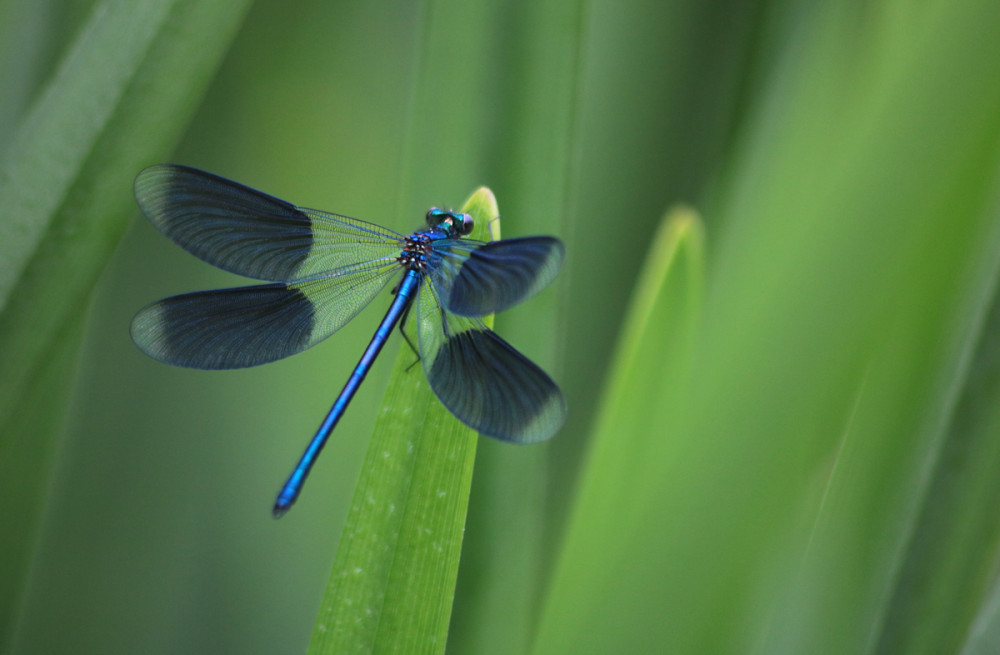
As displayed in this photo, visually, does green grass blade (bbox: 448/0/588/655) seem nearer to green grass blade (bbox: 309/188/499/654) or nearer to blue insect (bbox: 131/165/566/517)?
blue insect (bbox: 131/165/566/517)

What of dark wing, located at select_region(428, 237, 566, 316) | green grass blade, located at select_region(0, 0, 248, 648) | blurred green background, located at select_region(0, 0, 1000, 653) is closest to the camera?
blurred green background, located at select_region(0, 0, 1000, 653)

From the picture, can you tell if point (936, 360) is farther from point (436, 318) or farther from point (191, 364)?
point (191, 364)

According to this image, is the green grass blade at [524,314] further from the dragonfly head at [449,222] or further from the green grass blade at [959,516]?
the green grass blade at [959,516]

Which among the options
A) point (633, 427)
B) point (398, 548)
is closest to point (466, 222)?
point (633, 427)

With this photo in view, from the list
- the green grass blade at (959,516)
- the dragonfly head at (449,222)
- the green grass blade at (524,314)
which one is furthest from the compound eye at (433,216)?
the green grass blade at (959,516)

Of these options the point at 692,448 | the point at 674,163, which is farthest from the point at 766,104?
the point at 692,448

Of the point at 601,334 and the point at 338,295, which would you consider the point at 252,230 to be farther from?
the point at 601,334

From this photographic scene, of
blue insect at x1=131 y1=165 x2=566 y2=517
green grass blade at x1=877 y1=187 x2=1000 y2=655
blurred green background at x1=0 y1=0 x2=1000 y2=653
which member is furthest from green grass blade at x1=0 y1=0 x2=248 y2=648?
green grass blade at x1=877 y1=187 x2=1000 y2=655
